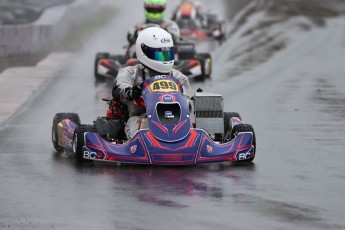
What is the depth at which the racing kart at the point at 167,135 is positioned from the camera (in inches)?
443

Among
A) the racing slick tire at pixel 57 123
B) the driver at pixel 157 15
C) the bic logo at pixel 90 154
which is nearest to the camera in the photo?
the bic logo at pixel 90 154

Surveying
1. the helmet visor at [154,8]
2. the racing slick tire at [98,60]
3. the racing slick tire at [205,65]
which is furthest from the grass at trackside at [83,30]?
the racing slick tire at [205,65]

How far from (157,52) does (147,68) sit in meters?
0.21

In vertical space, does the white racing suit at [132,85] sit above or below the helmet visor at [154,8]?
below

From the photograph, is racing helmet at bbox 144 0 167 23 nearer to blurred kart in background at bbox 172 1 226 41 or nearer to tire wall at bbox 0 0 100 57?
tire wall at bbox 0 0 100 57

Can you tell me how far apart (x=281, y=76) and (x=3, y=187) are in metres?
11.3

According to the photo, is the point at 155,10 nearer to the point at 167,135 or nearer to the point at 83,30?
the point at 83,30

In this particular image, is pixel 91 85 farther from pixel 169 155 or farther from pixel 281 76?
pixel 169 155

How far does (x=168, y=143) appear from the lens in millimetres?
11289

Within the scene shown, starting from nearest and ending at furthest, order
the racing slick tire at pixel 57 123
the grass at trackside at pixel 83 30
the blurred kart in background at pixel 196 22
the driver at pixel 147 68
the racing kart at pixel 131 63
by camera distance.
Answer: the driver at pixel 147 68, the racing slick tire at pixel 57 123, the racing kart at pixel 131 63, the grass at trackside at pixel 83 30, the blurred kart in background at pixel 196 22

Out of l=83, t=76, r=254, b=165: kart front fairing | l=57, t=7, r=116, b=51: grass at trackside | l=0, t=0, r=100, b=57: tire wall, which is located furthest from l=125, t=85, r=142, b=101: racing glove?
l=57, t=7, r=116, b=51: grass at trackside

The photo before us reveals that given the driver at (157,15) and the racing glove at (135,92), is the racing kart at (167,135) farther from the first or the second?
the driver at (157,15)

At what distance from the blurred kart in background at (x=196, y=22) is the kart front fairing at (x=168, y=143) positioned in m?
16.5

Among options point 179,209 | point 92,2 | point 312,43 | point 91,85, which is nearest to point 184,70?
point 91,85
